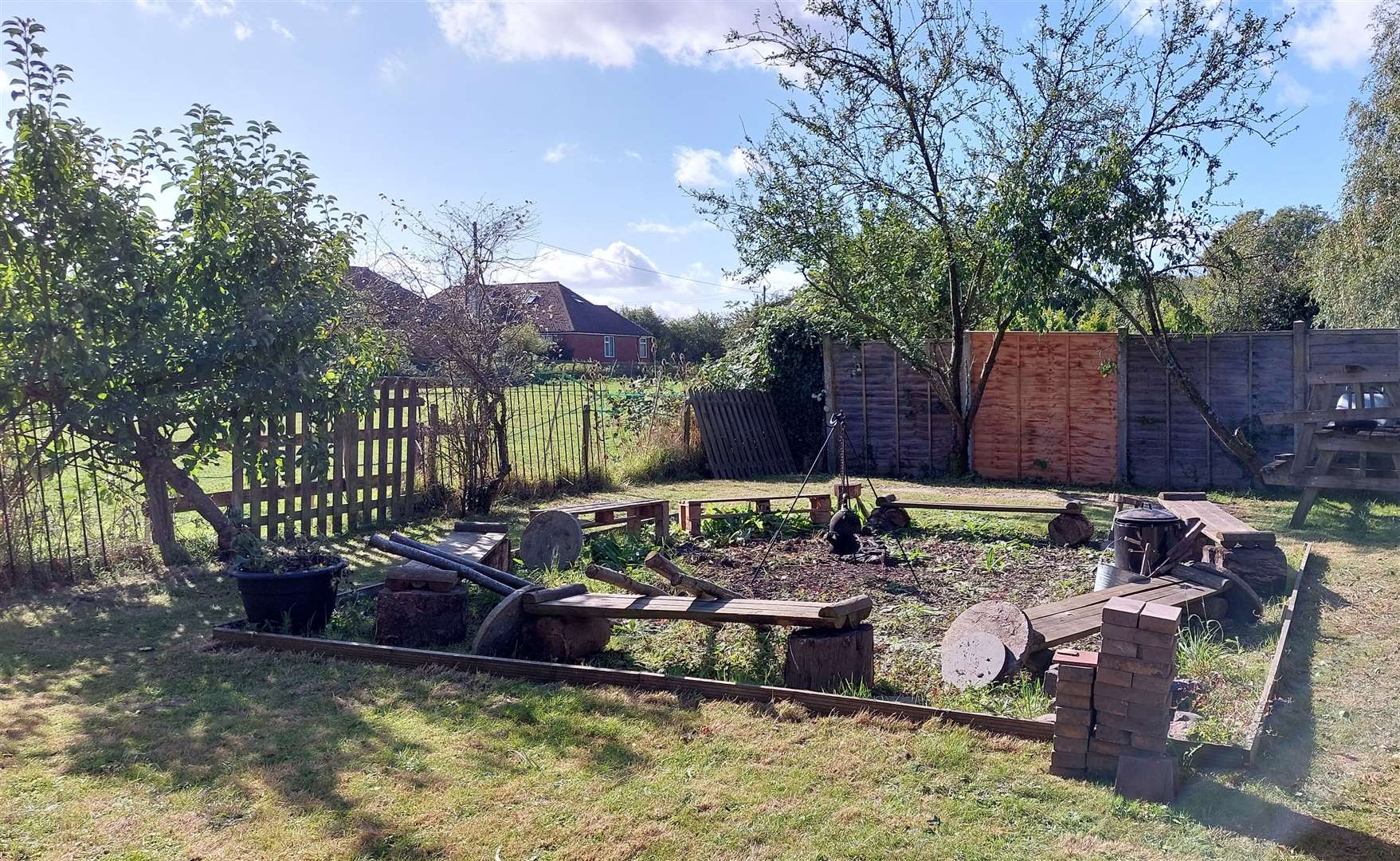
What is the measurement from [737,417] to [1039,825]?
481 inches

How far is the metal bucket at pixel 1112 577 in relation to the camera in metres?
6.51

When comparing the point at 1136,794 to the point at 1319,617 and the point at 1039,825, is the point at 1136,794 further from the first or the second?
the point at 1319,617

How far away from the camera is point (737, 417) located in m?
15.5

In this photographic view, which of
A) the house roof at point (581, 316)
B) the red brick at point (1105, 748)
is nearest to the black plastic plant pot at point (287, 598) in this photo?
the red brick at point (1105, 748)

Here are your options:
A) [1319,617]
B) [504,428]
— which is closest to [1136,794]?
[1319,617]

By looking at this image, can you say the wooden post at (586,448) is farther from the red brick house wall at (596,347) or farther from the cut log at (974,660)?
the red brick house wall at (596,347)

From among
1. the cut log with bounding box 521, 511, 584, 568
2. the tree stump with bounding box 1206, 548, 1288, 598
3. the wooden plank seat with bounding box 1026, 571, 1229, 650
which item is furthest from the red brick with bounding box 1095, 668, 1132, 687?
the cut log with bounding box 521, 511, 584, 568

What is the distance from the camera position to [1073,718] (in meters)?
3.79

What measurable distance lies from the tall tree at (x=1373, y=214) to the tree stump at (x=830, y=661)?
1762 cm

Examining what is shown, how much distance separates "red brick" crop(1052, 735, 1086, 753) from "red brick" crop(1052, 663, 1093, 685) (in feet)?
0.76

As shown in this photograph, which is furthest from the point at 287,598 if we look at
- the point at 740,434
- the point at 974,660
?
the point at 740,434

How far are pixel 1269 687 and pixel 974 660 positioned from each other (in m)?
1.39

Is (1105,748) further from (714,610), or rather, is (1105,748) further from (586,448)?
(586,448)

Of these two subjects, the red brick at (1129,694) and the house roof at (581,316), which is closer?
the red brick at (1129,694)
